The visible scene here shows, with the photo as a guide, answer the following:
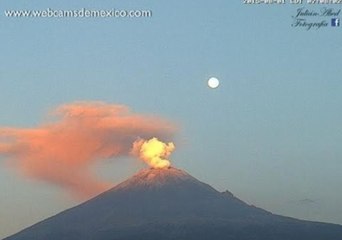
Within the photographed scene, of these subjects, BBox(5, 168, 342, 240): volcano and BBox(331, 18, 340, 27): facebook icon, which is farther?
BBox(5, 168, 342, 240): volcano

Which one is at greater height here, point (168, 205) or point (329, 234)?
point (168, 205)

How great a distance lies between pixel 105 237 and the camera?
498 cm

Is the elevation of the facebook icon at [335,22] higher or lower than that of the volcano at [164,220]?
higher

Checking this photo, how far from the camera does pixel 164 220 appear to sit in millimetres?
4883

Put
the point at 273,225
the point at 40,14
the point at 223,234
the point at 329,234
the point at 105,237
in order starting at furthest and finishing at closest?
the point at 273,225 < the point at 223,234 < the point at 105,237 < the point at 329,234 < the point at 40,14

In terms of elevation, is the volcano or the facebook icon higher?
the facebook icon

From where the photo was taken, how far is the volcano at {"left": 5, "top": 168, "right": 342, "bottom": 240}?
4.71 meters

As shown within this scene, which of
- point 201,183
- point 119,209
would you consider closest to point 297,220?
point 201,183

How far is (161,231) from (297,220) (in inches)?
32.7

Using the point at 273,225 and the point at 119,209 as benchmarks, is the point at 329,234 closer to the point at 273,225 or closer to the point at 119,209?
the point at 273,225

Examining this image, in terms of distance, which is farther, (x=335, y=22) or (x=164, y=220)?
(x=164, y=220)

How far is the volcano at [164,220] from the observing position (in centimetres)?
471

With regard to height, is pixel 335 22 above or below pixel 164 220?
above

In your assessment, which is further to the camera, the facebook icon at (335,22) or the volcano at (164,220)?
the volcano at (164,220)
